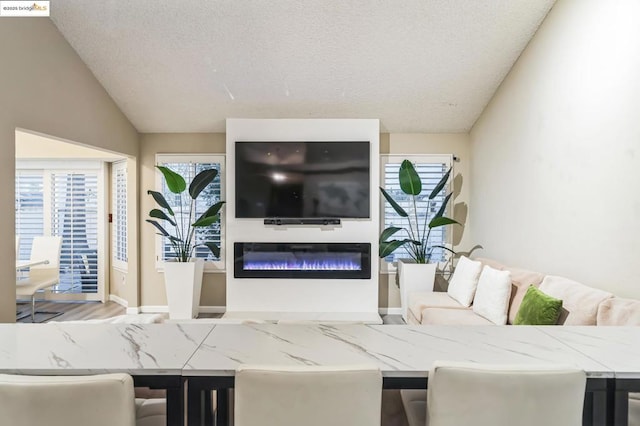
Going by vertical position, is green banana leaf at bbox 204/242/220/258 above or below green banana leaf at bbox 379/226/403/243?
below

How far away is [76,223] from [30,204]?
2.39 feet

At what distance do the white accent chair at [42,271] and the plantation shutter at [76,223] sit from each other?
0.65m

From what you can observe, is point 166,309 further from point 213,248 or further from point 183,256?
point 213,248

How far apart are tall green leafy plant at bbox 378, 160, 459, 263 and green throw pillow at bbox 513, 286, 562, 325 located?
5.97 ft

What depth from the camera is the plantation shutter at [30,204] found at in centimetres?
543

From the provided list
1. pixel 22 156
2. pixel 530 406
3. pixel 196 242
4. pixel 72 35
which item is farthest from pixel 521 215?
pixel 22 156

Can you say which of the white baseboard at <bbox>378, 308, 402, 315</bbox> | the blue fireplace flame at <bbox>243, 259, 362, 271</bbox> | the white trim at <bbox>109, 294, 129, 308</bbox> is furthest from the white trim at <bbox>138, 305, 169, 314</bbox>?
the white baseboard at <bbox>378, 308, 402, 315</bbox>

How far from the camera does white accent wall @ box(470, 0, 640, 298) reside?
96.4 inches

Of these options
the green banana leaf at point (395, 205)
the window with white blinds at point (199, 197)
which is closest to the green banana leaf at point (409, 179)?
the green banana leaf at point (395, 205)

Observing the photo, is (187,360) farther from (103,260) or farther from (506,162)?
(103,260)

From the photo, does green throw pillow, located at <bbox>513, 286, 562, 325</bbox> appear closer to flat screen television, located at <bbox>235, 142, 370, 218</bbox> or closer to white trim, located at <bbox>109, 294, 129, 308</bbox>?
flat screen television, located at <bbox>235, 142, 370, 218</bbox>

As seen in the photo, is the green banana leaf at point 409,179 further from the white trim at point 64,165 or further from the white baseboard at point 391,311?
the white trim at point 64,165

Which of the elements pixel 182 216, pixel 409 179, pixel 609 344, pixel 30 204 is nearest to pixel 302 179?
pixel 409 179

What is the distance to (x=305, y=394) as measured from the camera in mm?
1011
